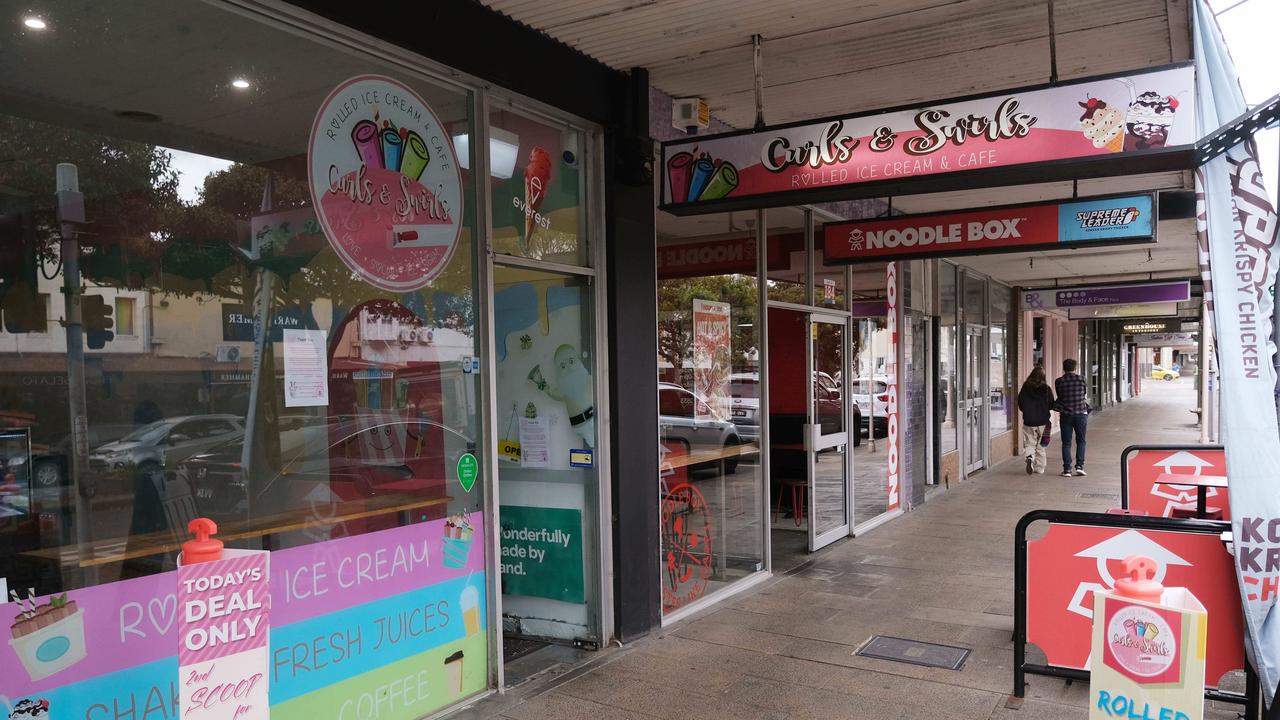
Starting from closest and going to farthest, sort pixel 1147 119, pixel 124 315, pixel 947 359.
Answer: pixel 124 315 < pixel 1147 119 < pixel 947 359

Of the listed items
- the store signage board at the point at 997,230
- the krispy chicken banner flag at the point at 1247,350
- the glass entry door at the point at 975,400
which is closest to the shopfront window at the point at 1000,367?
the glass entry door at the point at 975,400

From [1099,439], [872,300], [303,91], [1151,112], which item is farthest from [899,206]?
[1099,439]

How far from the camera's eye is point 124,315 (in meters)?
2.76

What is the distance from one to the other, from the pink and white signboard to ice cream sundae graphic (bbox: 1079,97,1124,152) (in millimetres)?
2783

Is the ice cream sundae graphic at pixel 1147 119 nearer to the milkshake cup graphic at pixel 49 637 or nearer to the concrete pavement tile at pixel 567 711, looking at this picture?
the concrete pavement tile at pixel 567 711

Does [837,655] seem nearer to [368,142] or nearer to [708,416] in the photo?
[708,416]

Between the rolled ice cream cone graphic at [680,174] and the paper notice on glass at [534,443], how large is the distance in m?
1.53

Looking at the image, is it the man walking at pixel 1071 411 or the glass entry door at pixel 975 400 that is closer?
the man walking at pixel 1071 411

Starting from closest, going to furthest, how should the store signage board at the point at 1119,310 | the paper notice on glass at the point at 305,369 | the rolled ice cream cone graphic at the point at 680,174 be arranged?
1. the paper notice on glass at the point at 305,369
2. the rolled ice cream cone graphic at the point at 680,174
3. the store signage board at the point at 1119,310

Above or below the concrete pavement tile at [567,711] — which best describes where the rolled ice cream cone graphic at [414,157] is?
above

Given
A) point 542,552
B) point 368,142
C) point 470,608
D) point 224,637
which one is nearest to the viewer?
point 224,637

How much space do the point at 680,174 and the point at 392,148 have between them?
1548mm

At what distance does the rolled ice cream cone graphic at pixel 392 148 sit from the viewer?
3766 millimetres

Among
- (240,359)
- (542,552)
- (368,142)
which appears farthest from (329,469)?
(542,552)
